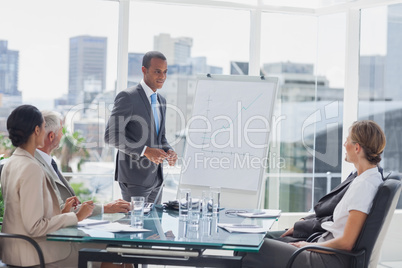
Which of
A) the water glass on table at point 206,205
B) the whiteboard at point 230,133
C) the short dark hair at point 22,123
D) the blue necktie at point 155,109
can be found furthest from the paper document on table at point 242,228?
the blue necktie at point 155,109

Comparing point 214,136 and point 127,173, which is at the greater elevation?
point 214,136

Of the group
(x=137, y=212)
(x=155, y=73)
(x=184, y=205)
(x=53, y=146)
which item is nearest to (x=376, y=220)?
(x=184, y=205)

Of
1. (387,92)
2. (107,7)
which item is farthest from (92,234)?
(387,92)

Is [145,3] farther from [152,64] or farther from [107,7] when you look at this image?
[152,64]

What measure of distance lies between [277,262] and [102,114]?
2.75 m

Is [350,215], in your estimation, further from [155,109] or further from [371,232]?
[155,109]

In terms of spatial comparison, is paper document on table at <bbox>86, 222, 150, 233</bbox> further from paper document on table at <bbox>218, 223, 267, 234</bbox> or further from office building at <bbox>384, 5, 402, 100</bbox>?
office building at <bbox>384, 5, 402, 100</bbox>

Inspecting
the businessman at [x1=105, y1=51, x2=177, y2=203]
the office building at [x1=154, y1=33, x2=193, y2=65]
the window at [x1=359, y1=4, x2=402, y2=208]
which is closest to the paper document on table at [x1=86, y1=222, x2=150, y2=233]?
the businessman at [x1=105, y1=51, x2=177, y2=203]

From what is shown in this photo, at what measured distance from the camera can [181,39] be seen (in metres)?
5.39

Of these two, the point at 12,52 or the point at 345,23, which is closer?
the point at 12,52

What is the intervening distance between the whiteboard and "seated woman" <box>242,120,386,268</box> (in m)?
1.36

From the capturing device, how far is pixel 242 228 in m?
2.86

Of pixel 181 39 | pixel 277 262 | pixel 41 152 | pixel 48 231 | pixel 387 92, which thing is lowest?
pixel 277 262

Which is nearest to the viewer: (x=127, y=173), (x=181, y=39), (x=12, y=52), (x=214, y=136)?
(x=127, y=173)
